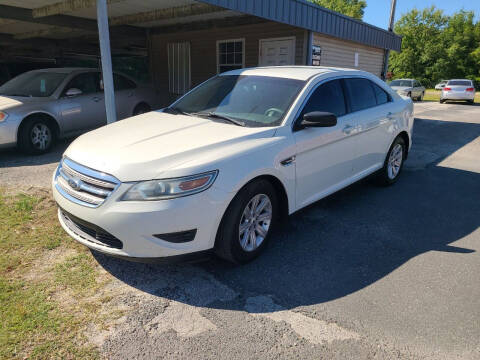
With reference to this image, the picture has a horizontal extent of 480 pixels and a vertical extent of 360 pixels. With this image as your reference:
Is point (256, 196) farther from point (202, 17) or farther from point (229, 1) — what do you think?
point (202, 17)

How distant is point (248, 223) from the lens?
3293 mm

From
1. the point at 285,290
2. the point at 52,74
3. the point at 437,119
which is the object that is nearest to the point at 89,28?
the point at 52,74

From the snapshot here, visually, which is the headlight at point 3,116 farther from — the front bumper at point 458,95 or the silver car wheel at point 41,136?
the front bumper at point 458,95

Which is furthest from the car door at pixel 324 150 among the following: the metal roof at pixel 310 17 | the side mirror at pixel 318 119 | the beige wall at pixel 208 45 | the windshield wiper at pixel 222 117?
the beige wall at pixel 208 45

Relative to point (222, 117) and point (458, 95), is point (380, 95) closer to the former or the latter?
point (222, 117)

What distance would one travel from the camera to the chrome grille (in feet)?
9.36

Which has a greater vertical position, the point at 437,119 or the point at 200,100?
the point at 200,100

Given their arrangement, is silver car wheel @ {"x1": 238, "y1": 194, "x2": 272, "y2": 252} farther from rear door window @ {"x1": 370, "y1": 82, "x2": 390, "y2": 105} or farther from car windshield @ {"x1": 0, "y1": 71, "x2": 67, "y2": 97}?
car windshield @ {"x1": 0, "y1": 71, "x2": 67, "y2": 97}

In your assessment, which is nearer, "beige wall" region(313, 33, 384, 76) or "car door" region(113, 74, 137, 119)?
"car door" region(113, 74, 137, 119)

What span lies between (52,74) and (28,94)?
27.0 inches

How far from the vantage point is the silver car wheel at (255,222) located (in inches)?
128

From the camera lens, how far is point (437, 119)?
48.4 feet

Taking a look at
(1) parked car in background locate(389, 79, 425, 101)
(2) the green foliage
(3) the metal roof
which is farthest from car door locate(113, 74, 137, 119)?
(2) the green foliage

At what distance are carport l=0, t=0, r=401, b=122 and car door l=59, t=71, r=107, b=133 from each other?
1.40 metres
